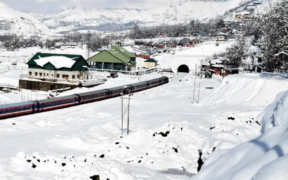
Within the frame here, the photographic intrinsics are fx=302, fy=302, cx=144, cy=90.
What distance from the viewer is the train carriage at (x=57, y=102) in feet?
112

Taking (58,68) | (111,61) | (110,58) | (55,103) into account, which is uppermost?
(110,58)

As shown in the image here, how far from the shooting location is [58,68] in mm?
53938

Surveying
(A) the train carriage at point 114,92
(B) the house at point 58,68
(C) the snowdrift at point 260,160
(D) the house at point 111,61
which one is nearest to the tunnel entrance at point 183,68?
(D) the house at point 111,61

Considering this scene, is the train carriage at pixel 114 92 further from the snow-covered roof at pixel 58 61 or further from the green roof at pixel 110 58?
the green roof at pixel 110 58

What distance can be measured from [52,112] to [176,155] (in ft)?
60.8

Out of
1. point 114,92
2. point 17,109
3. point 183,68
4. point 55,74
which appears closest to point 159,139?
point 17,109

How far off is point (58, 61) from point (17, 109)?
2471 centimetres

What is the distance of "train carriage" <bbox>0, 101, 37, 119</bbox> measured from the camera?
2981cm

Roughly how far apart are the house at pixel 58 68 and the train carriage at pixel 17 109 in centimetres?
2051

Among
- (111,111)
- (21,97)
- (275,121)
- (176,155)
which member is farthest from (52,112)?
(275,121)

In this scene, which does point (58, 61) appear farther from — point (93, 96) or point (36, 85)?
point (93, 96)

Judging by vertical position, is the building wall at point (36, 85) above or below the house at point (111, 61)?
below

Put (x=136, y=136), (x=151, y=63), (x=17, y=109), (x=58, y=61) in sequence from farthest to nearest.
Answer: (x=151, y=63) < (x=58, y=61) < (x=17, y=109) < (x=136, y=136)

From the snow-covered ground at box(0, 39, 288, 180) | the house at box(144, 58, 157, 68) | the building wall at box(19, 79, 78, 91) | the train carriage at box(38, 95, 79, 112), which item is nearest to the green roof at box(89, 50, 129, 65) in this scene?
the house at box(144, 58, 157, 68)
